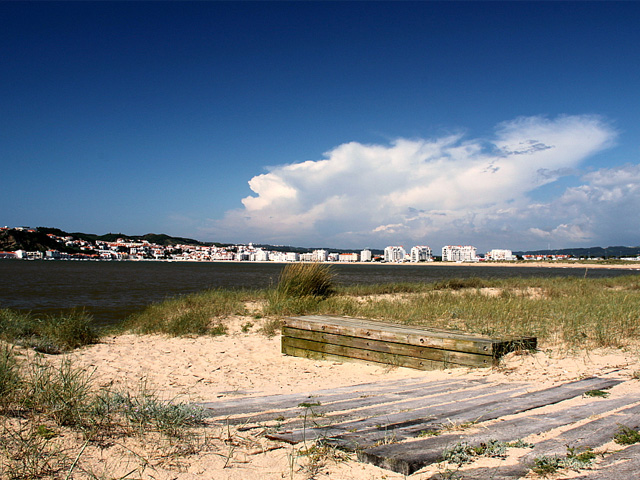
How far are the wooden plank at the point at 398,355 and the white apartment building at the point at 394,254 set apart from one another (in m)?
185

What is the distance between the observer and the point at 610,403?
3.15 meters

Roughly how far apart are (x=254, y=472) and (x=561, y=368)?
390 centimetres

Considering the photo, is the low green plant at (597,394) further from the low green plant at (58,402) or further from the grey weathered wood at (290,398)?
the low green plant at (58,402)

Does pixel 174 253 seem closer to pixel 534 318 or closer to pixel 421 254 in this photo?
pixel 421 254

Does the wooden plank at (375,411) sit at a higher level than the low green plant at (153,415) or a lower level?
lower

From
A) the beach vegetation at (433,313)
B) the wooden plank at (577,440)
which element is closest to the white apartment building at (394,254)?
the beach vegetation at (433,313)

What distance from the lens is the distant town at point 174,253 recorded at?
451 ft

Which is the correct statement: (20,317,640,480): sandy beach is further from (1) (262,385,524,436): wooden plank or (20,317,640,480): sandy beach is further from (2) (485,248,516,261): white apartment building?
(2) (485,248,516,261): white apartment building

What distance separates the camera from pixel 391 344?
5801mm

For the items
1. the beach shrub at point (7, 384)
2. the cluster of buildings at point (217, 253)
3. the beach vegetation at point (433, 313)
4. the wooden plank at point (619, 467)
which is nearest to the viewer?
the wooden plank at point (619, 467)

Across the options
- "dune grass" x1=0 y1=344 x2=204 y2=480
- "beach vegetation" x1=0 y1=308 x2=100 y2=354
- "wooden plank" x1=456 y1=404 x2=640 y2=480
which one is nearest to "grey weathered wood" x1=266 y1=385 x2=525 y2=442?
"wooden plank" x1=456 y1=404 x2=640 y2=480

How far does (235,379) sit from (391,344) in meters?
2.10

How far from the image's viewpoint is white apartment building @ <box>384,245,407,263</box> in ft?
624

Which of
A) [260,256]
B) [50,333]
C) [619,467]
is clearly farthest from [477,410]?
[260,256]
